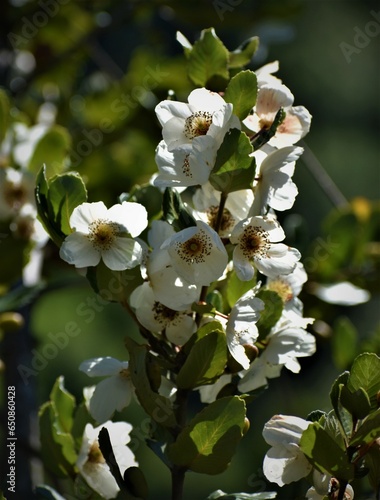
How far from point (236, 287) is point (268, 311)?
0.03 meters

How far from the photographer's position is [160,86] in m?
1.39

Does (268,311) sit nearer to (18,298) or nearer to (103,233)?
(103,233)

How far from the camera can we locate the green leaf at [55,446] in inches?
27.4

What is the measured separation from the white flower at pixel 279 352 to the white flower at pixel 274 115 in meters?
0.15

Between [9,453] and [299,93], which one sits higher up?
[9,453]

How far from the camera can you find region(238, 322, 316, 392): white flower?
25.1 inches

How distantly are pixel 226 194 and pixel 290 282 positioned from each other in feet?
0.40

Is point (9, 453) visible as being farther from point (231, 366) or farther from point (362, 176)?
point (362, 176)

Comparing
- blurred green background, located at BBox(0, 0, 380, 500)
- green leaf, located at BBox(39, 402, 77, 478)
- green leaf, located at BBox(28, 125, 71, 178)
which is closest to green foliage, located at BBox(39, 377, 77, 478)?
green leaf, located at BBox(39, 402, 77, 478)

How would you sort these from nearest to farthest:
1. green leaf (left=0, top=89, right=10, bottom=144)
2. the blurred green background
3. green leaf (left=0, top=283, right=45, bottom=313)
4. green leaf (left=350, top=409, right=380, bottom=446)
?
green leaf (left=350, top=409, right=380, bottom=446)
green leaf (left=0, top=283, right=45, bottom=313)
green leaf (left=0, top=89, right=10, bottom=144)
the blurred green background

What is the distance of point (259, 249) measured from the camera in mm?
599

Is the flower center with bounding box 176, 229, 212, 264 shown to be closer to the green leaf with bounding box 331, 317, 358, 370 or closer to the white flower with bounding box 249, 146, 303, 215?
the white flower with bounding box 249, 146, 303, 215

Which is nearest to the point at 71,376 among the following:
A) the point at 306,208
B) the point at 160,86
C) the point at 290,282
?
the point at 306,208

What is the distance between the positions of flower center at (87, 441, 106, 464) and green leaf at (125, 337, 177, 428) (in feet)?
0.30
